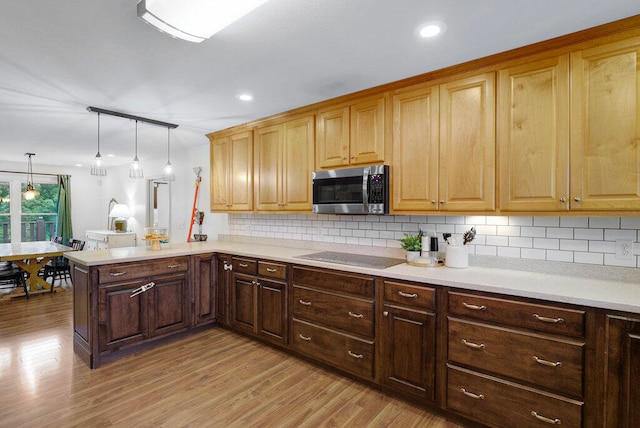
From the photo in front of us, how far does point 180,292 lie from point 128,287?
52 cm

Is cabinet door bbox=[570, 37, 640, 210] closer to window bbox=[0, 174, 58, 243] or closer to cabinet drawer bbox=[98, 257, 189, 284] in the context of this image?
cabinet drawer bbox=[98, 257, 189, 284]

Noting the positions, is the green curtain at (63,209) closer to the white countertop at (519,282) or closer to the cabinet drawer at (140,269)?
the white countertop at (519,282)

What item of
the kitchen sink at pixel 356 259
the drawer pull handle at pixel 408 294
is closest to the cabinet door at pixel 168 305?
the kitchen sink at pixel 356 259

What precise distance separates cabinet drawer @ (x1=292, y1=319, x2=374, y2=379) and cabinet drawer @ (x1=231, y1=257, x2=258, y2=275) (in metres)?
0.69

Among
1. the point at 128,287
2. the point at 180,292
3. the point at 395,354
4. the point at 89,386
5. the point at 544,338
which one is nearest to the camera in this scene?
the point at 544,338

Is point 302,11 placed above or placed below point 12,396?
above

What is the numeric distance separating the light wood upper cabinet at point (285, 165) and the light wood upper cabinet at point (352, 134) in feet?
0.54

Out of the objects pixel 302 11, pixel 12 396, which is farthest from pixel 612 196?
pixel 12 396

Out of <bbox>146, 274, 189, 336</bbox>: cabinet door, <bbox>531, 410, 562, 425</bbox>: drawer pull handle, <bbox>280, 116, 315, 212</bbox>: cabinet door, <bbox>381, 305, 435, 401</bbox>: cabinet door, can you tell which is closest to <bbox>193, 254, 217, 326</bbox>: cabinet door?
<bbox>146, 274, 189, 336</bbox>: cabinet door

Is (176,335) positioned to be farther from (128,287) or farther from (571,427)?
(571,427)

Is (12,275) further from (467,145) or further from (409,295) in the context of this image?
(467,145)

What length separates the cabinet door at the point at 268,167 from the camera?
11.5ft

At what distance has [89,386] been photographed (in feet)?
8.16

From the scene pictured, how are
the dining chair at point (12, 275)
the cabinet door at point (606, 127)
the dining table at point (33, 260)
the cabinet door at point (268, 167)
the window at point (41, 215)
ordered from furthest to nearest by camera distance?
the window at point (41, 215) → the dining table at point (33, 260) → the dining chair at point (12, 275) → the cabinet door at point (268, 167) → the cabinet door at point (606, 127)
